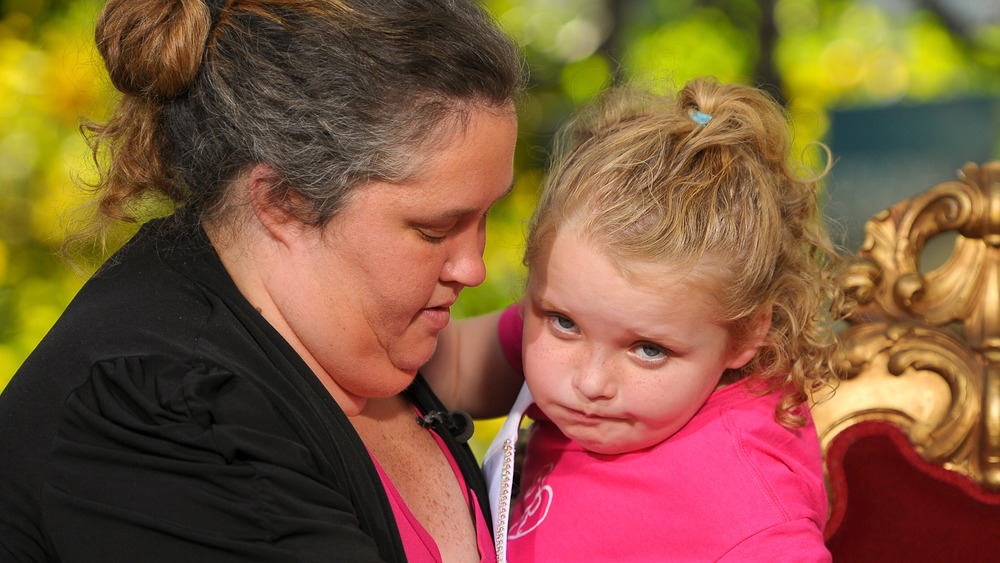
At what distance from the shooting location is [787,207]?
153cm

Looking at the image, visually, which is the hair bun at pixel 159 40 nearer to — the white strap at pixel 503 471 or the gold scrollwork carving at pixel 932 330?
the white strap at pixel 503 471

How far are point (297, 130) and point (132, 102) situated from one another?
1.01 feet

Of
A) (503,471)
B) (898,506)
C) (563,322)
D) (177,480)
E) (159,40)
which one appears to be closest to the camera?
(177,480)

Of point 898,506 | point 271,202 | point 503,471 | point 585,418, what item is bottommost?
point 898,506

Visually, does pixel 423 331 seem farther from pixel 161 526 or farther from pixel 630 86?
pixel 630 86

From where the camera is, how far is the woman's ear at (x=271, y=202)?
1.26m

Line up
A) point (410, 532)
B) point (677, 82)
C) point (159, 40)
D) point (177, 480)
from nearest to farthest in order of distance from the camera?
point (177, 480) < point (159, 40) < point (410, 532) < point (677, 82)

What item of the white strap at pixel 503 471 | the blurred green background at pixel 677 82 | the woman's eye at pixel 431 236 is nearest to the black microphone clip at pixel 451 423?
the white strap at pixel 503 471

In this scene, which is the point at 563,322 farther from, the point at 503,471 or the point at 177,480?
the point at 177,480

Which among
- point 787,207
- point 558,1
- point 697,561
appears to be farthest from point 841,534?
point 558,1

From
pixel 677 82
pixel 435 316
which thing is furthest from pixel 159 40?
pixel 677 82

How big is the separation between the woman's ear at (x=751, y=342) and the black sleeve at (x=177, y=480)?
2.31 ft

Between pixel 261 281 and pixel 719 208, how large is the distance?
70 centimetres

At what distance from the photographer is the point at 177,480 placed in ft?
3.49
